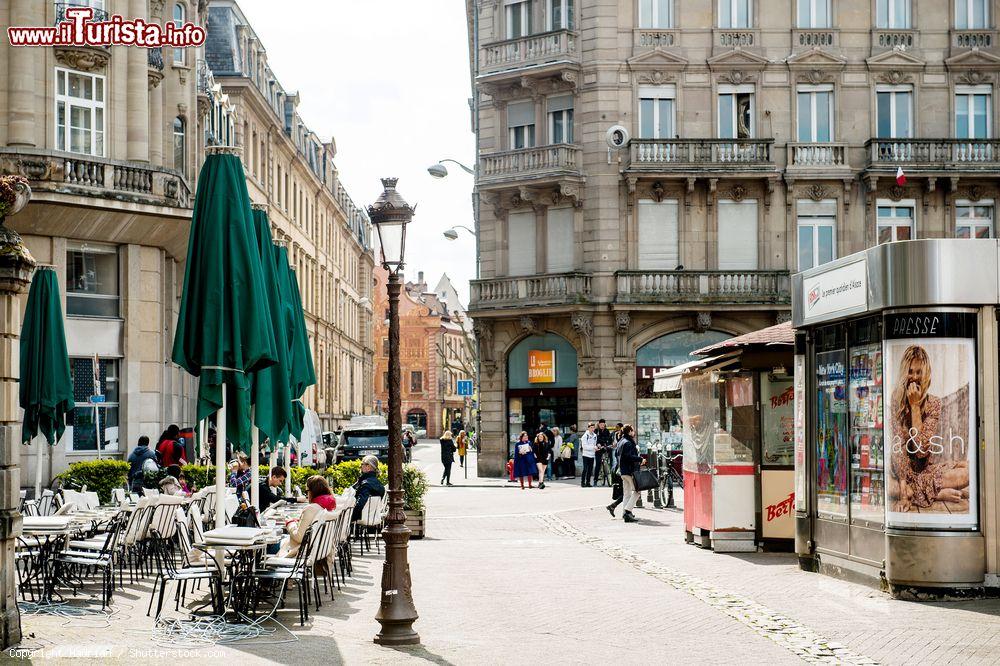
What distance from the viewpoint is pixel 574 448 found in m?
40.9

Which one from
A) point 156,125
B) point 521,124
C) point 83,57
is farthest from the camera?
point 521,124

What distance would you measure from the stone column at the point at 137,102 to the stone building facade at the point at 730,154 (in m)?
12.6

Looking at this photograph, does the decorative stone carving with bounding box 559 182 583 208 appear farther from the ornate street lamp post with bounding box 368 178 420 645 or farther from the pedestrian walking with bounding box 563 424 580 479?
the ornate street lamp post with bounding box 368 178 420 645

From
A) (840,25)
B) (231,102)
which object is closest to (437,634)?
(840,25)

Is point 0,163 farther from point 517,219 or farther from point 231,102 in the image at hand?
point 231,102

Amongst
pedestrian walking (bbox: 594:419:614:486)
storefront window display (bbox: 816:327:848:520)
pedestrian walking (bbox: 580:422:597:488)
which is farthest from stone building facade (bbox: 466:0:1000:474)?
storefront window display (bbox: 816:327:848:520)

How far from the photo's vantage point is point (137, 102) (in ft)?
106

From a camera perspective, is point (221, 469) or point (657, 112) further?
point (657, 112)

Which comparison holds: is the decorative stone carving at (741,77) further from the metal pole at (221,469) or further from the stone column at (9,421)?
the stone column at (9,421)

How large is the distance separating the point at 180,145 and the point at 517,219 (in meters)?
10.8

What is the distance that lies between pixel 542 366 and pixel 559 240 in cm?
392

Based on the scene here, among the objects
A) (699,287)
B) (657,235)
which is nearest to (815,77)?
(657,235)

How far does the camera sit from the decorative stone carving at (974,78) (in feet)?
133

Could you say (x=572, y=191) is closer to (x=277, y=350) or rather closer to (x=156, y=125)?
(x=156, y=125)
